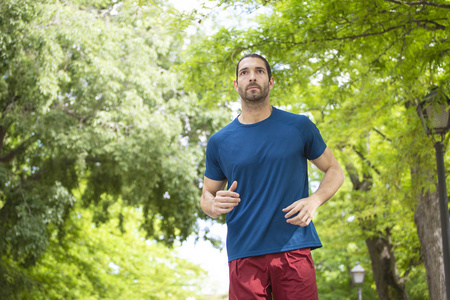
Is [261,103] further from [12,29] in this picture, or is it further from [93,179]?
[93,179]

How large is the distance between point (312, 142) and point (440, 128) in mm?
4872

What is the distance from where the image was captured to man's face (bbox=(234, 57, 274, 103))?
8.59ft

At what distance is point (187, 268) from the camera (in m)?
22.9

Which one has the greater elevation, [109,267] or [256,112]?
[256,112]

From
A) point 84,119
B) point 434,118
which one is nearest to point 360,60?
point 434,118

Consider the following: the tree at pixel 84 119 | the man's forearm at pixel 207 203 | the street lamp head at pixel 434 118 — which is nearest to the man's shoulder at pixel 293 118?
the man's forearm at pixel 207 203

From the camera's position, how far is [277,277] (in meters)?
2.41

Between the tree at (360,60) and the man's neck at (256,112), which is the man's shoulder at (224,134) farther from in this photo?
the tree at (360,60)

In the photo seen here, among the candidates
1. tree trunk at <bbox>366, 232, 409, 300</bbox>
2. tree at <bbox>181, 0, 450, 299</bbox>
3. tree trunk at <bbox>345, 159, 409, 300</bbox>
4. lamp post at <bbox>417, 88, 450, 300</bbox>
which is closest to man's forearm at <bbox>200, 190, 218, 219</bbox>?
tree at <bbox>181, 0, 450, 299</bbox>

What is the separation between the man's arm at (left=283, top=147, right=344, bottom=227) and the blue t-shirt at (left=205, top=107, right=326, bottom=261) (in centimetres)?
6

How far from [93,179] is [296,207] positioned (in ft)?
43.3

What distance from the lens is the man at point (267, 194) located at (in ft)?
7.90

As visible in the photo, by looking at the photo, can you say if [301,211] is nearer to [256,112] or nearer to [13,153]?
[256,112]

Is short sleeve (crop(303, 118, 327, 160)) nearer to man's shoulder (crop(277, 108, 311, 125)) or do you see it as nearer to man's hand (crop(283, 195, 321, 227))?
man's shoulder (crop(277, 108, 311, 125))
